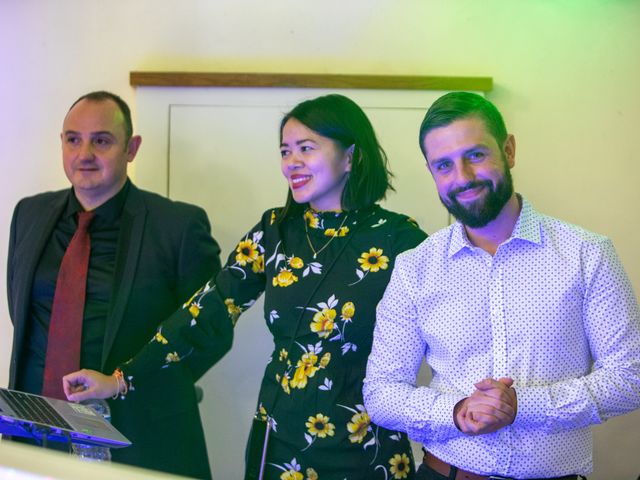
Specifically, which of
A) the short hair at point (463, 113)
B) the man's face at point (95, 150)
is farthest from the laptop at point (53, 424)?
the man's face at point (95, 150)

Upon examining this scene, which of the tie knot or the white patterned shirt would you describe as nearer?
the white patterned shirt

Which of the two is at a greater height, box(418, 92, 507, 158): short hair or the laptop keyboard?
box(418, 92, 507, 158): short hair

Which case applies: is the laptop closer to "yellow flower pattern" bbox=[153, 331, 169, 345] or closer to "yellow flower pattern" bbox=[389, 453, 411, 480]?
"yellow flower pattern" bbox=[153, 331, 169, 345]

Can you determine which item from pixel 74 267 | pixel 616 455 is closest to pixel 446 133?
pixel 74 267

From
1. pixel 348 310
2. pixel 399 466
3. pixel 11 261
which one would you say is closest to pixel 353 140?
pixel 348 310

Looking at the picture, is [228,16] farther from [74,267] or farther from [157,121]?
[74,267]

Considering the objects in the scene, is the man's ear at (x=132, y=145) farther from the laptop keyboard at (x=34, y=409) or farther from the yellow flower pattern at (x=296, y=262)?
the laptop keyboard at (x=34, y=409)

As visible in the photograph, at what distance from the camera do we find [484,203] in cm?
180

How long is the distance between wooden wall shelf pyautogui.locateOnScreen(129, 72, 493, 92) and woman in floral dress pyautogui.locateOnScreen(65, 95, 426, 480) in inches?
24.1

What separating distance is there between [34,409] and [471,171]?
3.27 feet

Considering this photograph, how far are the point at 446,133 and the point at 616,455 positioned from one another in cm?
152

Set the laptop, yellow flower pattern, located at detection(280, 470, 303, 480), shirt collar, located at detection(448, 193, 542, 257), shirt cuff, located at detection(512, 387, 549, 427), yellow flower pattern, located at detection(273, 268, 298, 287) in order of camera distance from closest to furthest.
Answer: the laptop, shirt cuff, located at detection(512, 387, 549, 427), shirt collar, located at detection(448, 193, 542, 257), yellow flower pattern, located at detection(280, 470, 303, 480), yellow flower pattern, located at detection(273, 268, 298, 287)

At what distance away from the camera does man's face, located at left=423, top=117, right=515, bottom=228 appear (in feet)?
5.89

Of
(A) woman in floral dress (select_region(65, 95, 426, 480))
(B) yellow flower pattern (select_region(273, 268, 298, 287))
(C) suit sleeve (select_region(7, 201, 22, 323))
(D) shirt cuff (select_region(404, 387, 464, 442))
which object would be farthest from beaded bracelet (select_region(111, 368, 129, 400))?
(D) shirt cuff (select_region(404, 387, 464, 442))
